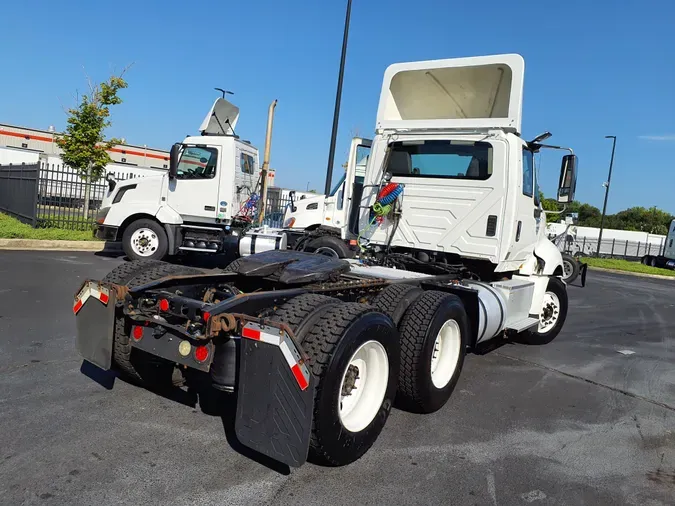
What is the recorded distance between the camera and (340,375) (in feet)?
10.7

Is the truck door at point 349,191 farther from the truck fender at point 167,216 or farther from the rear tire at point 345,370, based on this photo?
the rear tire at point 345,370

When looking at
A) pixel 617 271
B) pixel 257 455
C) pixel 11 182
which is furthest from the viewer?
pixel 617 271

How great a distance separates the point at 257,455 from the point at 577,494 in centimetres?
203

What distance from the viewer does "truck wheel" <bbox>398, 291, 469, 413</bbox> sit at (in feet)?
13.9

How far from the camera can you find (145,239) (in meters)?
12.1

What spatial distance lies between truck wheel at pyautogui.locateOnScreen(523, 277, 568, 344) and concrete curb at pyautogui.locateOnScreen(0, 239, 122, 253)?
35.2 feet

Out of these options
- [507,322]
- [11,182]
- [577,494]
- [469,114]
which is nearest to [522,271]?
[507,322]

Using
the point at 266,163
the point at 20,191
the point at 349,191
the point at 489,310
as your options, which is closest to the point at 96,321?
the point at 489,310

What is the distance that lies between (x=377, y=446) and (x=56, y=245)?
12.1 meters

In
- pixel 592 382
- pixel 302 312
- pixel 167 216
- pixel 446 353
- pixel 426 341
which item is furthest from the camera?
pixel 167 216

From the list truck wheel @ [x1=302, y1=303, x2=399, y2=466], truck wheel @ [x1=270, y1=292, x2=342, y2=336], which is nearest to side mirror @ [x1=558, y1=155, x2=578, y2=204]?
truck wheel @ [x1=302, y1=303, x2=399, y2=466]

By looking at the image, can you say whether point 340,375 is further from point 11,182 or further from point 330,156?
point 11,182

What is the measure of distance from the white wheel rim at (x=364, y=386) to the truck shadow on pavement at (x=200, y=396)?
75cm

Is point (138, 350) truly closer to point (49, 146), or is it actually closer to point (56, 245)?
point (56, 245)
